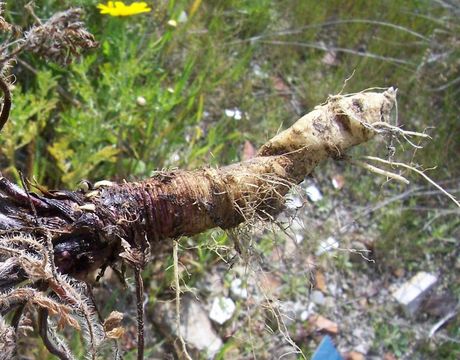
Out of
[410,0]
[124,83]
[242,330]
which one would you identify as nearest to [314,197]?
[242,330]

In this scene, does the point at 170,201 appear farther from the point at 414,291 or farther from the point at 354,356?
the point at 414,291

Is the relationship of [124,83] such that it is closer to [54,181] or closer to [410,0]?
[54,181]

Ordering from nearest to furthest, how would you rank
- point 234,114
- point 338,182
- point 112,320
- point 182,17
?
point 112,320
point 234,114
point 338,182
point 182,17

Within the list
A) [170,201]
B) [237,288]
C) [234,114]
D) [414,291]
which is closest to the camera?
[170,201]

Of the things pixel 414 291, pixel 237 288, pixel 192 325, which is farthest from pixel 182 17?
pixel 414 291

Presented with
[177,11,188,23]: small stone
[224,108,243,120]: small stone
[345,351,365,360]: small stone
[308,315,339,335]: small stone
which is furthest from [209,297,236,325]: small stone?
[177,11,188,23]: small stone

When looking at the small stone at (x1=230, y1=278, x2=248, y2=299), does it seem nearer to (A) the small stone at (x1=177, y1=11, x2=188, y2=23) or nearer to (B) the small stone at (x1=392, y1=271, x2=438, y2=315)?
(B) the small stone at (x1=392, y1=271, x2=438, y2=315)
